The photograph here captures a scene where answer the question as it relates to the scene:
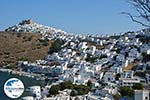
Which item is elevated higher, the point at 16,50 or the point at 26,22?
the point at 26,22

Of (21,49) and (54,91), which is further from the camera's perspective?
(21,49)

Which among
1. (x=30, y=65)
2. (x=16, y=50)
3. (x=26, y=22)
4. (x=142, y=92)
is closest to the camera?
(x=142, y=92)

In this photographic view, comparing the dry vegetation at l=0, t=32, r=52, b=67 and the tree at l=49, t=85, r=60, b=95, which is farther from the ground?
the dry vegetation at l=0, t=32, r=52, b=67

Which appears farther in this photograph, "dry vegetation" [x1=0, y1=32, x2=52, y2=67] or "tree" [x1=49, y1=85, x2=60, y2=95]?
"dry vegetation" [x1=0, y1=32, x2=52, y2=67]

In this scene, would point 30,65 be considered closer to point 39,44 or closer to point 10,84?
point 39,44

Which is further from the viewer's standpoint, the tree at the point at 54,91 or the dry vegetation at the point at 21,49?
the dry vegetation at the point at 21,49

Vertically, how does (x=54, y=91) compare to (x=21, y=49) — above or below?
below

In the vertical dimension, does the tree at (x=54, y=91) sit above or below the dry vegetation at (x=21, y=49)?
below

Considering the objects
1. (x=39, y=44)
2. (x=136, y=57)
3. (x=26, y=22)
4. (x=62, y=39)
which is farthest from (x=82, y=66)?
(x=26, y=22)
